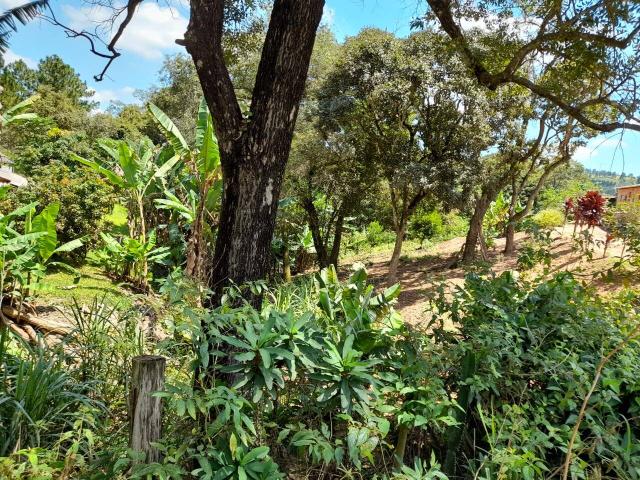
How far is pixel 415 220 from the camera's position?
15.5 metres

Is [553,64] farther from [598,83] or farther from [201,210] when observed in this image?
[201,210]

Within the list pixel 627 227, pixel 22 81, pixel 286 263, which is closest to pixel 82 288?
pixel 286 263

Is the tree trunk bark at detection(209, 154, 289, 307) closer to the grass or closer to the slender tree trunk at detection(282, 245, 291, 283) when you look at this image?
the grass

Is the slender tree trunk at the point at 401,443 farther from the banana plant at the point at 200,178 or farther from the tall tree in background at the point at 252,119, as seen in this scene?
the banana plant at the point at 200,178

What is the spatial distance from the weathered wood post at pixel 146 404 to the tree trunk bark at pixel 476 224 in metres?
10.2

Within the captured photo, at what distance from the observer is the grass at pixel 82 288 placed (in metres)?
7.06

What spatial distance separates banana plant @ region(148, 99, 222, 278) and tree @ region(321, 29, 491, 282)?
2.88 meters

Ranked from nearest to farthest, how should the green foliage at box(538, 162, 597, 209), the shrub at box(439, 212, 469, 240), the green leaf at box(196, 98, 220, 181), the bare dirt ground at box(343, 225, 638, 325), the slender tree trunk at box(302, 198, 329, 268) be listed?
the green leaf at box(196, 98, 220, 181), the bare dirt ground at box(343, 225, 638, 325), the slender tree trunk at box(302, 198, 329, 268), the shrub at box(439, 212, 469, 240), the green foliage at box(538, 162, 597, 209)

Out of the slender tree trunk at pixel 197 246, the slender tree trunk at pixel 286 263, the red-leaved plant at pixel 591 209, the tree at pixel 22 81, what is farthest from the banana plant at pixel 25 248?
the tree at pixel 22 81

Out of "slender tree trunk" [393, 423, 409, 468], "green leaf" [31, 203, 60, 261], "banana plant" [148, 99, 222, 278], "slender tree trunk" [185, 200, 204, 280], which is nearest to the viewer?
"slender tree trunk" [393, 423, 409, 468]

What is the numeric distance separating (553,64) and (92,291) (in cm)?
770

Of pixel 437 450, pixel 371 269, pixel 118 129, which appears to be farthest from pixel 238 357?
pixel 118 129

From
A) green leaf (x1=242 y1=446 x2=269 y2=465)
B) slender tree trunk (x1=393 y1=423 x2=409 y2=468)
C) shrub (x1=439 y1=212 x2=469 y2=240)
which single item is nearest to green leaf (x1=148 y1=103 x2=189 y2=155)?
slender tree trunk (x1=393 y1=423 x2=409 y2=468)

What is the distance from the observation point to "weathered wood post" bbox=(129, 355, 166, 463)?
181 centimetres
